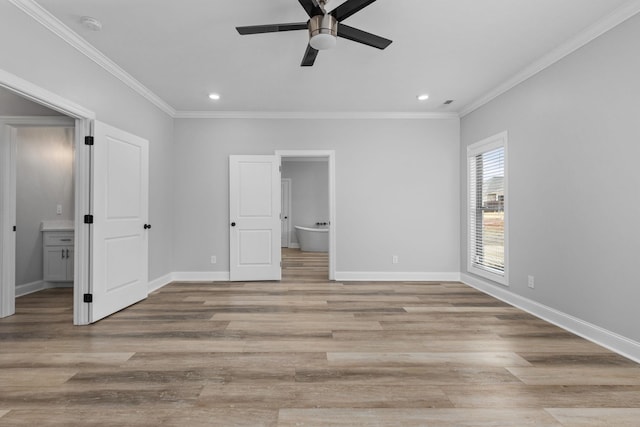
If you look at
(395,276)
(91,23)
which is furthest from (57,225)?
(395,276)

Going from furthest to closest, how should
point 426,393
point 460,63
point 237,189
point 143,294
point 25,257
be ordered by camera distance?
point 237,189, point 25,257, point 143,294, point 460,63, point 426,393

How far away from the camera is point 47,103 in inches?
105

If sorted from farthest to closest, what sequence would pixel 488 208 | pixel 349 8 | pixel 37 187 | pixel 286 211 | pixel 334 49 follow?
1. pixel 286 211
2. pixel 37 187
3. pixel 488 208
4. pixel 334 49
5. pixel 349 8

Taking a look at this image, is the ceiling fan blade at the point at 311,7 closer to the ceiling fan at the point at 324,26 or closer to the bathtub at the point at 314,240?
the ceiling fan at the point at 324,26

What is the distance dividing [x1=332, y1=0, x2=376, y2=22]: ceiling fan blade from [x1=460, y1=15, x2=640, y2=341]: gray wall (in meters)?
2.11

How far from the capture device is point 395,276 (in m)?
5.11

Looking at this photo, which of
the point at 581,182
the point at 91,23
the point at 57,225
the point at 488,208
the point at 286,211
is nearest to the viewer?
the point at 91,23

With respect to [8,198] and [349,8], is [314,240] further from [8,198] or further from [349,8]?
[349,8]

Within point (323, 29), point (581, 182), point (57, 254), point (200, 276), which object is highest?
point (323, 29)

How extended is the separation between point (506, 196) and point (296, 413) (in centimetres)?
352

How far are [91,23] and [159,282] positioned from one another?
10.6 ft

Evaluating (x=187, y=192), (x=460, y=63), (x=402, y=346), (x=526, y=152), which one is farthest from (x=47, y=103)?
(x=526, y=152)

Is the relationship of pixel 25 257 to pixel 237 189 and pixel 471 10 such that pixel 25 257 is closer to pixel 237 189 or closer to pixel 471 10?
pixel 237 189

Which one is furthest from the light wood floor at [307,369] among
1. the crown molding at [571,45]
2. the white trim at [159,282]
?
the crown molding at [571,45]
